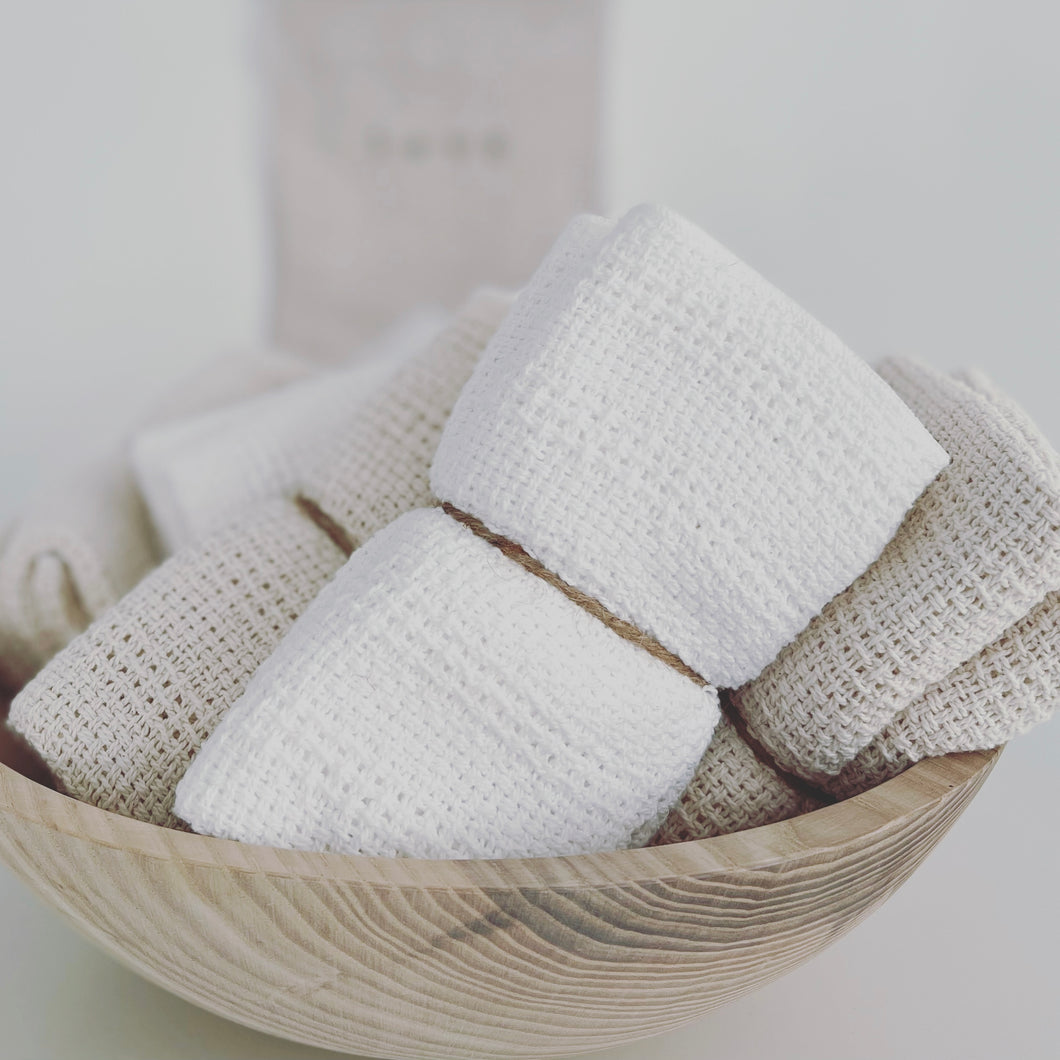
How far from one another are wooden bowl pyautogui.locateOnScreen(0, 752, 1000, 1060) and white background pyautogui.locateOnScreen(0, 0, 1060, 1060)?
0.10 m

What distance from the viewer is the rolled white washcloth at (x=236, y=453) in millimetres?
578

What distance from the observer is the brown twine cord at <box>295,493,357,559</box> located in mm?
449

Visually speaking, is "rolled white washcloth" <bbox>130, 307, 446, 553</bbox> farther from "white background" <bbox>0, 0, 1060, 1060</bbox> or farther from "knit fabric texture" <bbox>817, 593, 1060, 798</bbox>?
"knit fabric texture" <bbox>817, 593, 1060, 798</bbox>

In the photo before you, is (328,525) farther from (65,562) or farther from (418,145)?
(418,145)

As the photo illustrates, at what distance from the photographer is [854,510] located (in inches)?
14.1

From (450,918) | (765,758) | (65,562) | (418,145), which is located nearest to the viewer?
(450,918)

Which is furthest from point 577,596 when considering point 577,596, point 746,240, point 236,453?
point 746,240

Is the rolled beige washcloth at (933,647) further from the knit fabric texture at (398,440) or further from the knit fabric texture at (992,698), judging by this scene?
the knit fabric texture at (398,440)

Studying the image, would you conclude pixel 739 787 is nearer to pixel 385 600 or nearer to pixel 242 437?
pixel 385 600

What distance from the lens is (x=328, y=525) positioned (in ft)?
1.51

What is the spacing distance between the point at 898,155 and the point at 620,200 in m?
0.40

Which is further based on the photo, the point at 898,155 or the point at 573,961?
the point at 898,155

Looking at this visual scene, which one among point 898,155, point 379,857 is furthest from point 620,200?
point 379,857

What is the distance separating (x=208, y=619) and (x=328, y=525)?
0.08 meters
